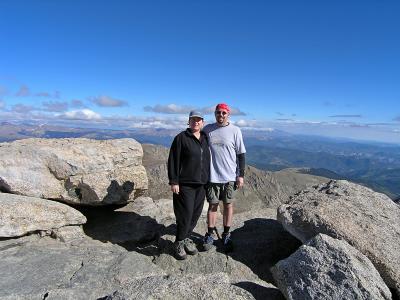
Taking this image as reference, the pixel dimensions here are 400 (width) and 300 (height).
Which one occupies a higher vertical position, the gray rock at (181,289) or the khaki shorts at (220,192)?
the khaki shorts at (220,192)

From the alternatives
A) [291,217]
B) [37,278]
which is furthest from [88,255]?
[291,217]

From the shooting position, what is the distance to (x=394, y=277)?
9758mm

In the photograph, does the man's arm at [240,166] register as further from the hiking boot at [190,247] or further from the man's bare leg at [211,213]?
the hiking boot at [190,247]

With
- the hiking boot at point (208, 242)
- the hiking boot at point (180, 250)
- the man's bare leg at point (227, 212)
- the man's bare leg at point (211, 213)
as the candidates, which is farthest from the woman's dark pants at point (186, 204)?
the man's bare leg at point (227, 212)

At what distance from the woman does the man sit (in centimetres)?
33

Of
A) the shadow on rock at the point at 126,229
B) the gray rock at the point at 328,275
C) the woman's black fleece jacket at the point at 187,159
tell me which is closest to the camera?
the gray rock at the point at 328,275

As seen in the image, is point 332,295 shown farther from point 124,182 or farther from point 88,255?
point 124,182

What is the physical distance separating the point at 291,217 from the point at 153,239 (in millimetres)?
6379

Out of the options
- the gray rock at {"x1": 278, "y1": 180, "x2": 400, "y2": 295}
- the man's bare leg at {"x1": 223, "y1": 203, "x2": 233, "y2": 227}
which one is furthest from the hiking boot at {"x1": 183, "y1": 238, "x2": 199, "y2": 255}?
the gray rock at {"x1": 278, "y1": 180, "x2": 400, "y2": 295}

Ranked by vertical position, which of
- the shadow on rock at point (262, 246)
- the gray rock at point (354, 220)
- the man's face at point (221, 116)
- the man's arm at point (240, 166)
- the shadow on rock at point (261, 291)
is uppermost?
the man's face at point (221, 116)

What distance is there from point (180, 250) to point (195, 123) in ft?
14.9

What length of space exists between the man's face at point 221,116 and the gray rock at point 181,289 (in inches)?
228

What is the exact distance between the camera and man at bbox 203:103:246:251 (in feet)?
41.7

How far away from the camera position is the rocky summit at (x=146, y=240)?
851 centimetres
